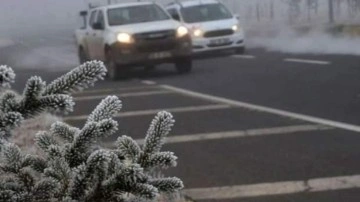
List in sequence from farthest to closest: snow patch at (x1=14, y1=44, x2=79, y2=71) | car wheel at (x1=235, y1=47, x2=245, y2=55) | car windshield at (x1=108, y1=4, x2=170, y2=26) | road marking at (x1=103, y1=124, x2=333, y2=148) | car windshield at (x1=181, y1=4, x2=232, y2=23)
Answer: snow patch at (x1=14, y1=44, x2=79, y2=71), car windshield at (x1=181, y1=4, x2=232, y2=23), car wheel at (x1=235, y1=47, x2=245, y2=55), car windshield at (x1=108, y1=4, x2=170, y2=26), road marking at (x1=103, y1=124, x2=333, y2=148)

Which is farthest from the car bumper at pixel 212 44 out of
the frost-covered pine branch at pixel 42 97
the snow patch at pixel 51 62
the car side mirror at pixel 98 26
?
the frost-covered pine branch at pixel 42 97

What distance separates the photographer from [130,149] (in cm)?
247

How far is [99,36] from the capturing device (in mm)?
20609

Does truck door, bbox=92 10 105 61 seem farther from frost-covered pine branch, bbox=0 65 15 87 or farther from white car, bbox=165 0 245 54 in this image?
frost-covered pine branch, bbox=0 65 15 87

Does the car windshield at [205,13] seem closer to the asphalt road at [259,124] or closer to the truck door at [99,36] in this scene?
the truck door at [99,36]

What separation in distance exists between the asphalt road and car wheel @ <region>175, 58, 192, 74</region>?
39 cm

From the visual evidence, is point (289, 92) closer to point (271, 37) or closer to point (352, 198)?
point (352, 198)

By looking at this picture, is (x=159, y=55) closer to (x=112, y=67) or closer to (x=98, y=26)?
(x=112, y=67)

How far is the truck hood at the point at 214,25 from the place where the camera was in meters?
25.0

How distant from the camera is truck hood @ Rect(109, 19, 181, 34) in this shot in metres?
19.6

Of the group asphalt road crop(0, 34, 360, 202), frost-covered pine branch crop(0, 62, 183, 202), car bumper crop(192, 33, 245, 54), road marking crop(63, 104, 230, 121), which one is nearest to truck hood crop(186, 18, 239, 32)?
car bumper crop(192, 33, 245, 54)

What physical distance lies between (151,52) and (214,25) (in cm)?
577

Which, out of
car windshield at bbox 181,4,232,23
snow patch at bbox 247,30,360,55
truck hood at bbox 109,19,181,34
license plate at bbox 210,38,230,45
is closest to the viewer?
truck hood at bbox 109,19,181,34

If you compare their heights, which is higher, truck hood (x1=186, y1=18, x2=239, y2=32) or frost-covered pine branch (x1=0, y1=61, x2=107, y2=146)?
frost-covered pine branch (x1=0, y1=61, x2=107, y2=146)
